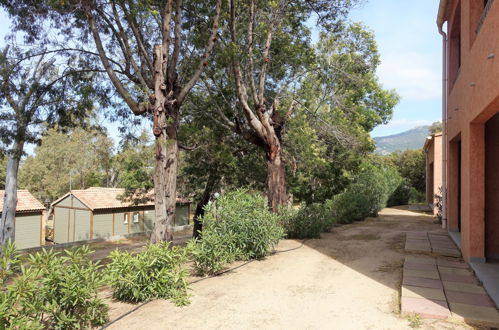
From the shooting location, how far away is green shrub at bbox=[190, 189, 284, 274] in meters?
5.82

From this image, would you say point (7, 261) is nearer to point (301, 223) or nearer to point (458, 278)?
point (458, 278)

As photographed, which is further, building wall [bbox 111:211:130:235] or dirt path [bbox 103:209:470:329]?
building wall [bbox 111:211:130:235]

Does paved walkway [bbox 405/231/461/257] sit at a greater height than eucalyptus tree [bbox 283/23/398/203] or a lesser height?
lesser

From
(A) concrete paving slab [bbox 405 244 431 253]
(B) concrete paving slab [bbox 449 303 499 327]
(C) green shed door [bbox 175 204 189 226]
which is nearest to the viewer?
(B) concrete paving slab [bbox 449 303 499 327]

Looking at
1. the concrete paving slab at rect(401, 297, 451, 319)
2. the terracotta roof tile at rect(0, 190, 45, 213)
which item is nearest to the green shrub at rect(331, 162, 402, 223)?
the concrete paving slab at rect(401, 297, 451, 319)

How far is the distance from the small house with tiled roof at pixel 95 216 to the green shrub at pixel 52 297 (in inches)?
713

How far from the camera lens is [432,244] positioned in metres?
7.95

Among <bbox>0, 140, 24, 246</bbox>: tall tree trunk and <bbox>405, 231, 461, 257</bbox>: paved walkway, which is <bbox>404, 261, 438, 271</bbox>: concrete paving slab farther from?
<bbox>0, 140, 24, 246</bbox>: tall tree trunk

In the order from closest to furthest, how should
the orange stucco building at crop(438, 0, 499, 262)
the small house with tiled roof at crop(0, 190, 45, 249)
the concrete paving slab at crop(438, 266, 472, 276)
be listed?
the orange stucco building at crop(438, 0, 499, 262) → the concrete paving slab at crop(438, 266, 472, 276) → the small house with tiled roof at crop(0, 190, 45, 249)

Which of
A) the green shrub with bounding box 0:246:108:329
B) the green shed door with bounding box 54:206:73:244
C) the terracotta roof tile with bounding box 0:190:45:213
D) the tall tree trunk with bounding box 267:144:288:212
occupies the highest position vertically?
the tall tree trunk with bounding box 267:144:288:212

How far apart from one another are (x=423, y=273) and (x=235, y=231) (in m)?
3.32

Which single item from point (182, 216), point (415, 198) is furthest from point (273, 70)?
point (182, 216)

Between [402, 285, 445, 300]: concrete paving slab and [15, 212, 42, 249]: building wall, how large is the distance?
68.2ft

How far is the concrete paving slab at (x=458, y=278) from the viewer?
202 inches
